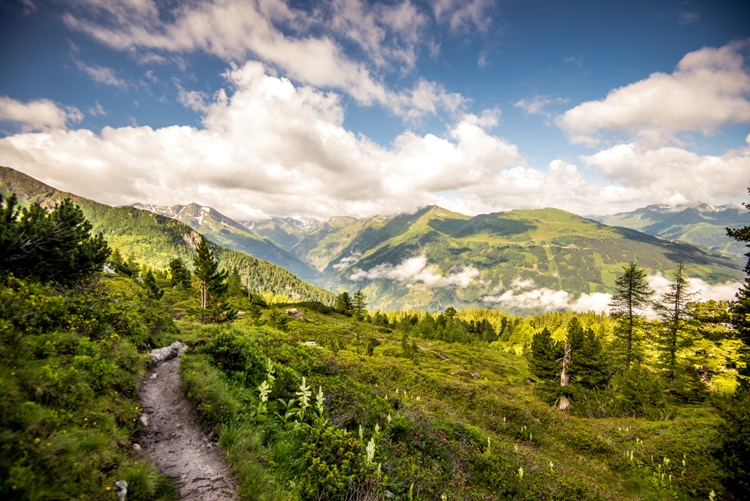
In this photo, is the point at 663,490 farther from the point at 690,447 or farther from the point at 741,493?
the point at 690,447

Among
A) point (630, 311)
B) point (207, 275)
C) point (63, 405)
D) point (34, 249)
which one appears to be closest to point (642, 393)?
point (630, 311)

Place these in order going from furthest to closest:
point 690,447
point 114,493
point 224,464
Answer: point 690,447 < point 224,464 < point 114,493

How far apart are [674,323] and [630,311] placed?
4.46 metres

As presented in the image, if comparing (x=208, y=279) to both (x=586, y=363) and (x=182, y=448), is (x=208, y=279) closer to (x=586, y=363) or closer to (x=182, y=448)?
(x=182, y=448)

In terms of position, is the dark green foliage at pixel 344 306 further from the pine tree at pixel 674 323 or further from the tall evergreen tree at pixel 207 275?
the pine tree at pixel 674 323

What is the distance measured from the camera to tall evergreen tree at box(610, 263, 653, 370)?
36.7 m

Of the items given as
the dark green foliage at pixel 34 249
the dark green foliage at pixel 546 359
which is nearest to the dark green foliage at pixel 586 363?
the dark green foliage at pixel 546 359

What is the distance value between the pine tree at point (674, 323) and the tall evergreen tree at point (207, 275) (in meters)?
61.0

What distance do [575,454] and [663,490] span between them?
12.7ft

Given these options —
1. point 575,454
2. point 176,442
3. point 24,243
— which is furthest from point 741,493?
point 24,243

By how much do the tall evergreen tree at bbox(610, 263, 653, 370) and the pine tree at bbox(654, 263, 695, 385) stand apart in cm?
187

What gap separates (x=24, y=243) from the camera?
10500 millimetres

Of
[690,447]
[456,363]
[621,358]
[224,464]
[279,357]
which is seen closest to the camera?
[224,464]

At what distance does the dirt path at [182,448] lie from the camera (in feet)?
17.6
